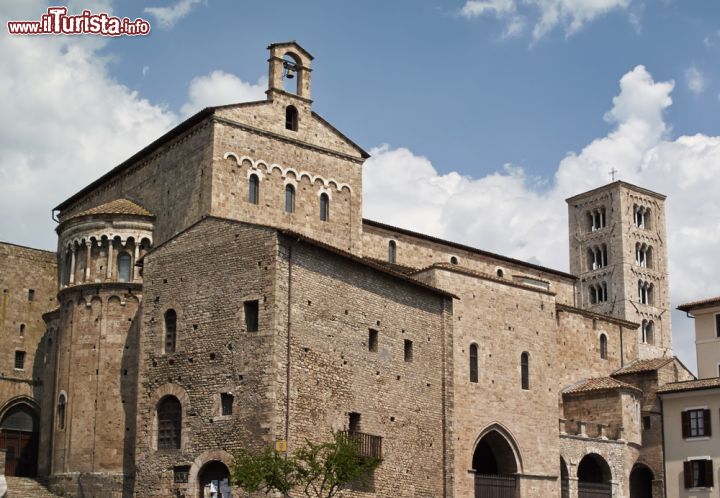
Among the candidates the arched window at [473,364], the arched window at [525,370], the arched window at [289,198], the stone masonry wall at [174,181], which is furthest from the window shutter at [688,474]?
the stone masonry wall at [174,181]

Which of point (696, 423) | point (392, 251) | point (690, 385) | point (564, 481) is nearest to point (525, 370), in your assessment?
point (564, 481)

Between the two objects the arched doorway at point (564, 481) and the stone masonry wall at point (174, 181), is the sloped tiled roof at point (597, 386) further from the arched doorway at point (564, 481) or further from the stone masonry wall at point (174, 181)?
the stone masonry wall at point (174, 181)

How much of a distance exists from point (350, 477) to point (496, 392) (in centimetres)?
1283

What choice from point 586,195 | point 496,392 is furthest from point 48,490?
point 586,195

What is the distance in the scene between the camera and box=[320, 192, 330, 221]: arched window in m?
41.6

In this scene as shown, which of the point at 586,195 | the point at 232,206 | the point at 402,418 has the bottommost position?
the point at 402,418

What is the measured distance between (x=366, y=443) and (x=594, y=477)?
58.8 feet

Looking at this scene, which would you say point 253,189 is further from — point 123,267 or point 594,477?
point 594,477

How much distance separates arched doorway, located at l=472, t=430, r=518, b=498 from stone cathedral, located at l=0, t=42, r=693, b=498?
11 centimetres

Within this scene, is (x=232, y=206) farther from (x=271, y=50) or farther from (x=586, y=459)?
(x=586, y=459)

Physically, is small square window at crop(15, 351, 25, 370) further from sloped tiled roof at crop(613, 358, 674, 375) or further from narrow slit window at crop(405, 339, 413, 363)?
sloped tiled roof at crop(613, 358, 674, 375)

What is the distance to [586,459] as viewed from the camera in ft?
158

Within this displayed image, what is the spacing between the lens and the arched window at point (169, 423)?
107ft

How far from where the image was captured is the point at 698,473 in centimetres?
4706
